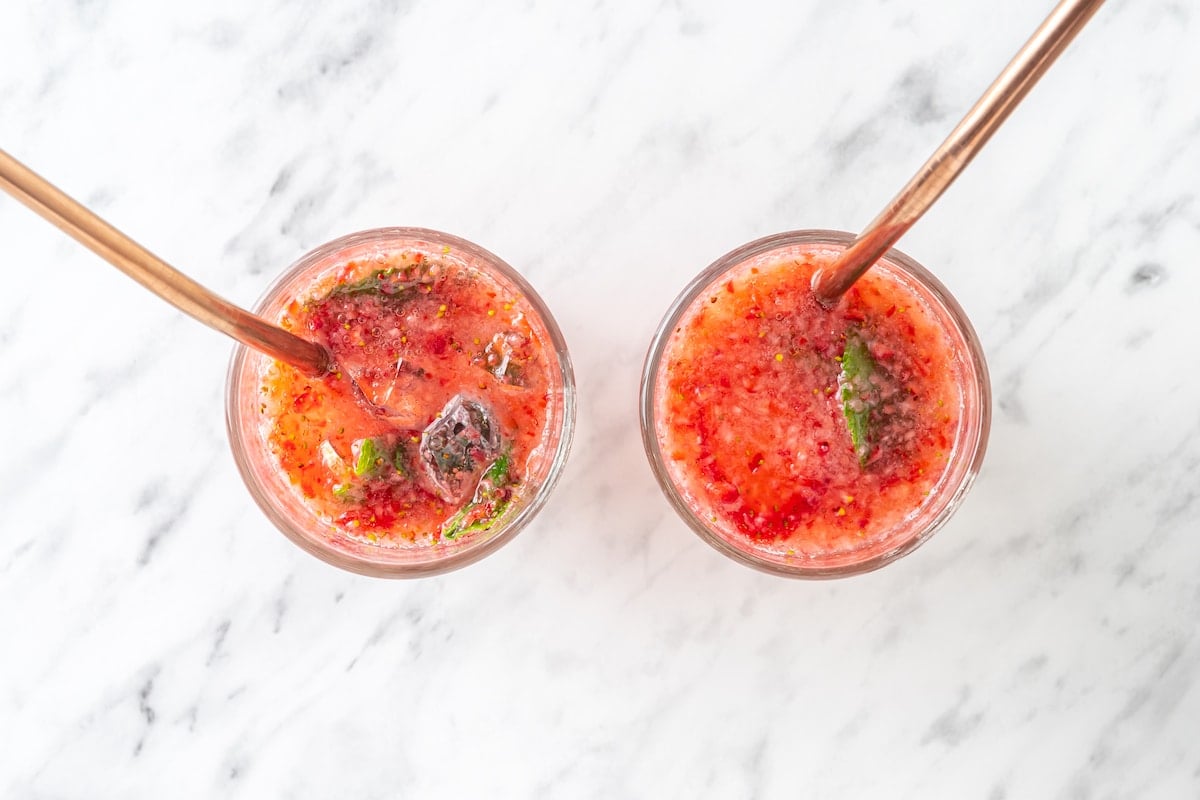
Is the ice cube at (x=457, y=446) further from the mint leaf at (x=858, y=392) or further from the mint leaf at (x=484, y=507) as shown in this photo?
the mint leaf at (x=858, y=392)

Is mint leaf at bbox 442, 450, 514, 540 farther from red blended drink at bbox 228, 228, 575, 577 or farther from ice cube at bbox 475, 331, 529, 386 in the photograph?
ice cube at bbox 475, 331, 529, 386

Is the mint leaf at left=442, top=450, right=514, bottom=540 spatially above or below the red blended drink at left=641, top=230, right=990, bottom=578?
below

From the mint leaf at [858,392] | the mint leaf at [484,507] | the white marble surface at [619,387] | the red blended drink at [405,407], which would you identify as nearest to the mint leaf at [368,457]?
the red blended drink at [405,407]

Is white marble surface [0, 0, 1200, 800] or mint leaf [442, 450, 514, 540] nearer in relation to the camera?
mint leaf [442, 450, 514, 540]

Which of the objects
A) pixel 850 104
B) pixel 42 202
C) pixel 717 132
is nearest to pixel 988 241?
pixel 850 104

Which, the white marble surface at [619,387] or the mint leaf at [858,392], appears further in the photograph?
the white marble surface at [619,387]

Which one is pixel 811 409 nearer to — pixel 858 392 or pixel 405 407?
pixel 858 392

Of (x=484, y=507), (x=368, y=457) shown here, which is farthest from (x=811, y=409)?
(x=368, y=457)

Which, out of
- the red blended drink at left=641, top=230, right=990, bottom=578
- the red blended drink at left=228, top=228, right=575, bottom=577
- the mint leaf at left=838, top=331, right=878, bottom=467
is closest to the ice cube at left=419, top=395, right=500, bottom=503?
the red blended drink at left=228, top=228, right=575, bottom=577
